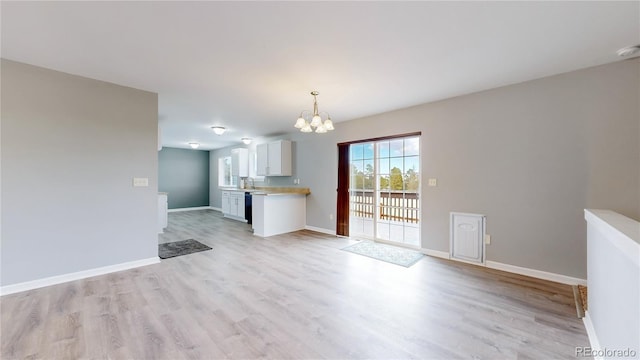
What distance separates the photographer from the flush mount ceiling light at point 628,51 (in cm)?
226

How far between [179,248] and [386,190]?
395cm

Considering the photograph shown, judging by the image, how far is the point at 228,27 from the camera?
1987mm

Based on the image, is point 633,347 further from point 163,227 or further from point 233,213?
point 233,213

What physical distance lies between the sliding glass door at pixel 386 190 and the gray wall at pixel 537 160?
11.8 inches

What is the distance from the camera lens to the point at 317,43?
2.21m

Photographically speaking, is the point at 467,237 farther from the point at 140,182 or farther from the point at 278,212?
the point at 140,182

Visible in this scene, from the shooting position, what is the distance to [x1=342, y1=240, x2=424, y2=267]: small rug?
Result: 3.61 metres

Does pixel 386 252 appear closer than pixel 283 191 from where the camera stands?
Answer: Yes

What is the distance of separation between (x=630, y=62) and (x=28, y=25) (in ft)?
18.7

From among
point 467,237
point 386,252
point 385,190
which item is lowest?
point 386,252

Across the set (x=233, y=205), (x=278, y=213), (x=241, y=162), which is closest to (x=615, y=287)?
(x=278, y=213)

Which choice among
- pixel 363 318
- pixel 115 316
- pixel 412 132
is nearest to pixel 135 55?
pixel 115 316

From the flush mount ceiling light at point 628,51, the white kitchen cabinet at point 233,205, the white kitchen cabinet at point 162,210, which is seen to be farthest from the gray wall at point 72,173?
the flush mount ceiling light at point 628,51
